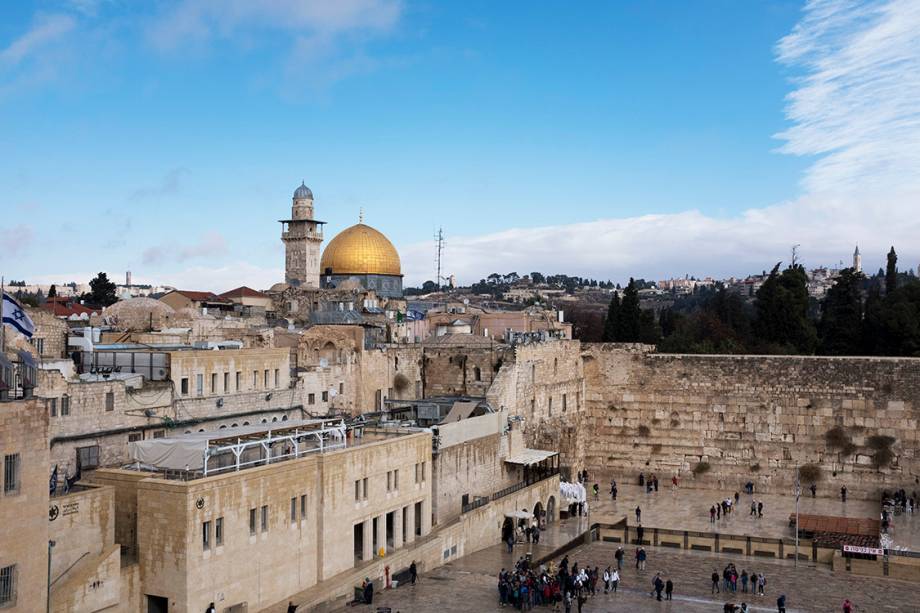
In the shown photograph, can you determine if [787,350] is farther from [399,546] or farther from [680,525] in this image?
[399,546]

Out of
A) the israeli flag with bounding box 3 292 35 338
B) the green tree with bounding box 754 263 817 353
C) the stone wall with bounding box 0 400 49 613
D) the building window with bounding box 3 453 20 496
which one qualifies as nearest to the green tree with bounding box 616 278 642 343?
the green tree with bounding box 754 263 817 353

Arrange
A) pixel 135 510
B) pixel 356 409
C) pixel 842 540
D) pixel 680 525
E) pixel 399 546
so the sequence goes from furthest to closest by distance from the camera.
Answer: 1. pixel 356 409
2. pixel 680 525
3. pixel 842 540
4. pixel 399 546
5. pixel 135 510

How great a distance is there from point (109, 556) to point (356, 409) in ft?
59.5

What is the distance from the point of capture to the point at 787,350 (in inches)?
1969

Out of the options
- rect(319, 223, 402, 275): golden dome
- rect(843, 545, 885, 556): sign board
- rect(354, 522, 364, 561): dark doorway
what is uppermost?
rect(319, 223, 402, 275): golden dome

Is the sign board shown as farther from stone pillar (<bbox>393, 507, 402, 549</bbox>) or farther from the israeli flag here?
the israeli flag

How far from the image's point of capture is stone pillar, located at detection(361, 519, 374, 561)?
2344cm

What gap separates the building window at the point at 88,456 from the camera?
22.9 meters

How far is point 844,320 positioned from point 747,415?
17287 millimetres

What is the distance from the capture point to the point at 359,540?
24484 mm

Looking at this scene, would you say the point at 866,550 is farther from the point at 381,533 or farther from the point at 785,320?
the point at 785,320

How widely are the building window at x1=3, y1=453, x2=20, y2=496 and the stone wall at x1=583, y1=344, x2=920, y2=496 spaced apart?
29.9m

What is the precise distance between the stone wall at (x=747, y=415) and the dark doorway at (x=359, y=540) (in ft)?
63.6

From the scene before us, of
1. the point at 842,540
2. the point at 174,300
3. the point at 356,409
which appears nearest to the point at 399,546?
the point at 356,409
